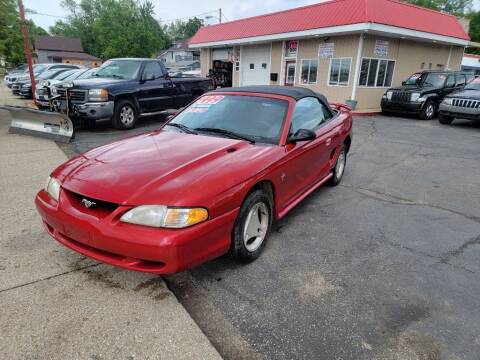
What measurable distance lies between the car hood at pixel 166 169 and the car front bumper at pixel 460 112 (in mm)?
10918

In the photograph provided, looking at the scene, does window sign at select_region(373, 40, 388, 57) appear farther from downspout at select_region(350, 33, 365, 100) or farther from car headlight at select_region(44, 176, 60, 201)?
car headlight at select_region(44, 176, 60, 201)

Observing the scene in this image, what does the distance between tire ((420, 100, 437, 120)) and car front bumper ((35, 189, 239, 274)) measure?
A: 13.4m

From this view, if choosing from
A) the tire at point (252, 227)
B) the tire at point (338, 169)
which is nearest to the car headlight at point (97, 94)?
the tire at point (338, 169)

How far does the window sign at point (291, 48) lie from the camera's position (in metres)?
18.1

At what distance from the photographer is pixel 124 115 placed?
30.5 ft

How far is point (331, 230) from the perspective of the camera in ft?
12.7

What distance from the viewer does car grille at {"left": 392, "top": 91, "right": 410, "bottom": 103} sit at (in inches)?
532

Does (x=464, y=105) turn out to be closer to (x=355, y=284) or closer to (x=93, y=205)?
(x=355, y=284)

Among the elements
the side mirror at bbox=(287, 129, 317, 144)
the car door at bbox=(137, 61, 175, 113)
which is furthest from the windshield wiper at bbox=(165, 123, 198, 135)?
the car door at bbox=(137, 61, 175, 113)

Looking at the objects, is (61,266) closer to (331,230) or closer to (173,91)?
(331,230)

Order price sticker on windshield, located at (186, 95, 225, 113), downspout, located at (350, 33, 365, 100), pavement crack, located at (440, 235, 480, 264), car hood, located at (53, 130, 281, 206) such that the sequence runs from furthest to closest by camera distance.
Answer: downspout, located at (350, 33, 365, 100), price sticker on windshield, located at (186, 95, 225, 113), pavement crack, located at (440, 235, 480, 264), car hood, located at (53, 130, 281, 206)

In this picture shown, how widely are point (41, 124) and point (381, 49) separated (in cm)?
1445

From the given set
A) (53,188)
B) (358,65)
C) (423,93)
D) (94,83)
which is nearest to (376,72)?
(358,65)

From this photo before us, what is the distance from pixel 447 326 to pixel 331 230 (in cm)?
159
